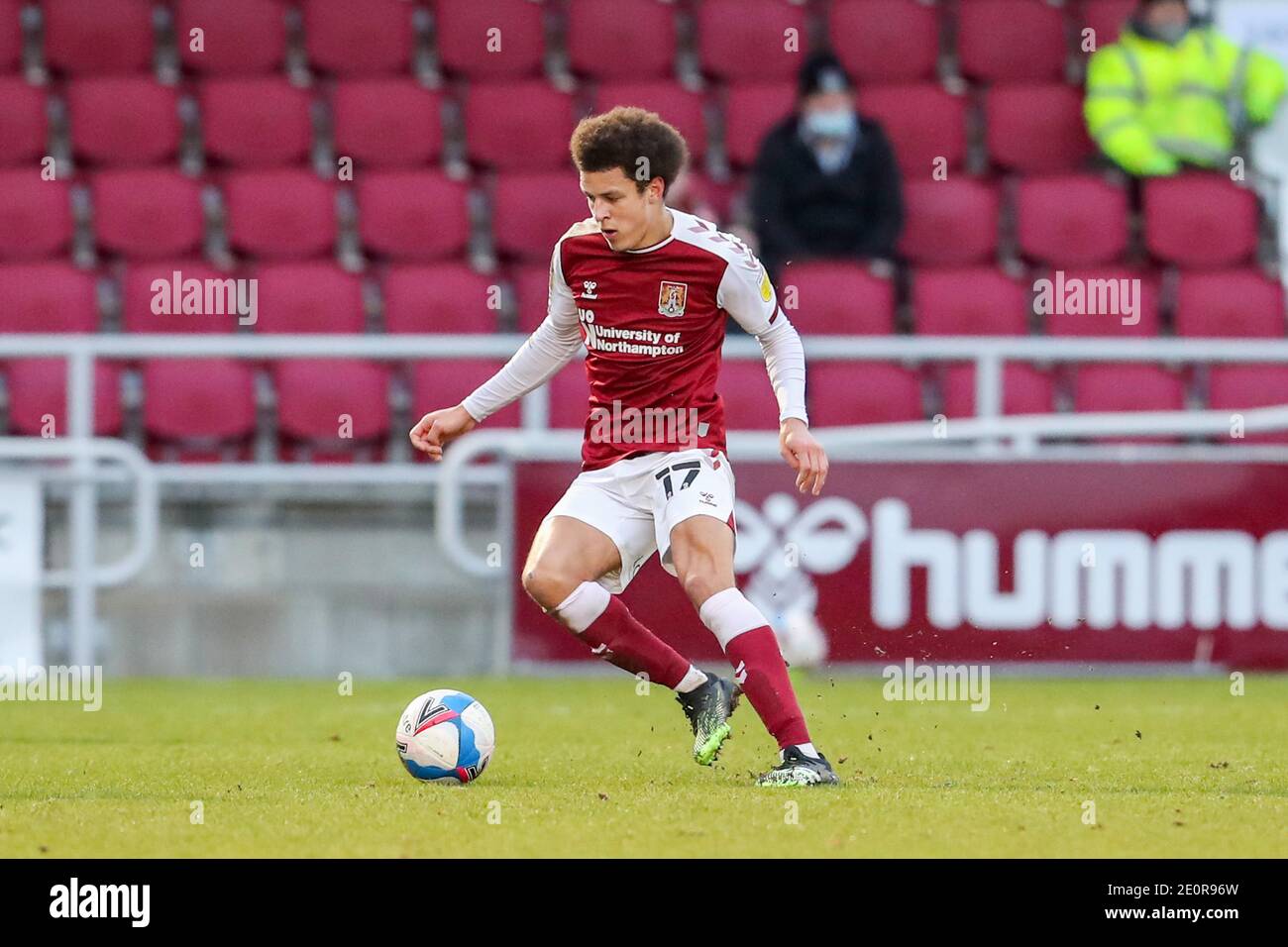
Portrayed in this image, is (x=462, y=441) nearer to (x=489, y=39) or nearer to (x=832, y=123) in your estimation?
(x=832, y=123)

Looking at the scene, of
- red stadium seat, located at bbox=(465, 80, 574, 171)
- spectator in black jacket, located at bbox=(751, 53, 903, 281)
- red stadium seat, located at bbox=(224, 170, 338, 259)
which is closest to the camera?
spectator in black jacket, located at bbox=(751, 53, 903, 281)

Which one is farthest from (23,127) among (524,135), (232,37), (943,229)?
(943,229)

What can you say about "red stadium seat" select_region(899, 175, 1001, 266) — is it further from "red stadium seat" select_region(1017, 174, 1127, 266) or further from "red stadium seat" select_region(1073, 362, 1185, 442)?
"red stadium seat" select_region(1073, 362, 1185, 442)

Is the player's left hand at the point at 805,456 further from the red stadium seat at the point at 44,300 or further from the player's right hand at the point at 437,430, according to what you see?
the red stadium seat at the point at 44,300

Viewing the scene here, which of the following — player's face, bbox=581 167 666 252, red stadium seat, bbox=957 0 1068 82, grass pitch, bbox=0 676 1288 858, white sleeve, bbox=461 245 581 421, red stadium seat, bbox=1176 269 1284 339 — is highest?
red stadium seat, bbox=957 0 1068 82

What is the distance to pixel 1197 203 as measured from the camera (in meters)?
11.5

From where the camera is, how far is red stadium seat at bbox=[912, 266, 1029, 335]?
10734mm

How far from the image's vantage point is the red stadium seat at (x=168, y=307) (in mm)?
10484

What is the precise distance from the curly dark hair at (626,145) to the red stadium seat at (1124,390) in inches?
213

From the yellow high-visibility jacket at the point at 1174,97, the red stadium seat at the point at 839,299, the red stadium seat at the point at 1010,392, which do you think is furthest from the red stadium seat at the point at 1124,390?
the yellow high-visibility jacket at the point at 1174,97

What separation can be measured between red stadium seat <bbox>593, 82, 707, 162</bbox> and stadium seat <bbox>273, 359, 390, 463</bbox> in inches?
95.3

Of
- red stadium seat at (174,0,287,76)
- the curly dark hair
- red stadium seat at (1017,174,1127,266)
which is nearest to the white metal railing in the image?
red stadium seat at (1017,174,1127,266)
